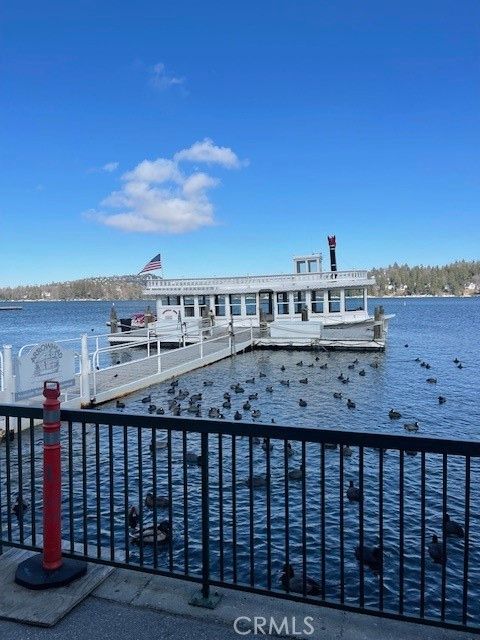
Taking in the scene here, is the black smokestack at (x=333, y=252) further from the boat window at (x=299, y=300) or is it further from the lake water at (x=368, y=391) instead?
the lake water at (x=368, y=391)

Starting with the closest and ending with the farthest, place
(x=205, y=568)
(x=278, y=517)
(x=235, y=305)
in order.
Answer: (x=205, y=568), (x=278, y=517), (x=235, y=305)

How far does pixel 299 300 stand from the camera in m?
37.9

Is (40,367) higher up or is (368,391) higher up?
(40,367)

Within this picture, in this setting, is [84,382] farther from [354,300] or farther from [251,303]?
[354,300]

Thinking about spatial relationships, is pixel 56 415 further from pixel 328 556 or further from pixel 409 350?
pixel 409 350

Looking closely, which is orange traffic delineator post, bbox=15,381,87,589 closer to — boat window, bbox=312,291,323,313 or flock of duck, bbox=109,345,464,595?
flock of duck, bbox=109,345,464,595

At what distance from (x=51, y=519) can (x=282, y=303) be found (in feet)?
115

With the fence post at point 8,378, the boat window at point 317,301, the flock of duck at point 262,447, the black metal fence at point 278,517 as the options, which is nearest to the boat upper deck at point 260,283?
the boat window at point 317,301

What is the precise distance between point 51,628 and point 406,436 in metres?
2.52

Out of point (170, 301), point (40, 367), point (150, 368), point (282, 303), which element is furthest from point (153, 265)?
point (40, 367)

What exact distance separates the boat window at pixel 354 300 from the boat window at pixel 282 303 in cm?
430

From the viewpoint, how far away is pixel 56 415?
379 cm

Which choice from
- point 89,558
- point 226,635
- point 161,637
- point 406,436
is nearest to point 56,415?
point 89,558

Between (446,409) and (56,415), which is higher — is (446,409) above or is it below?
below
